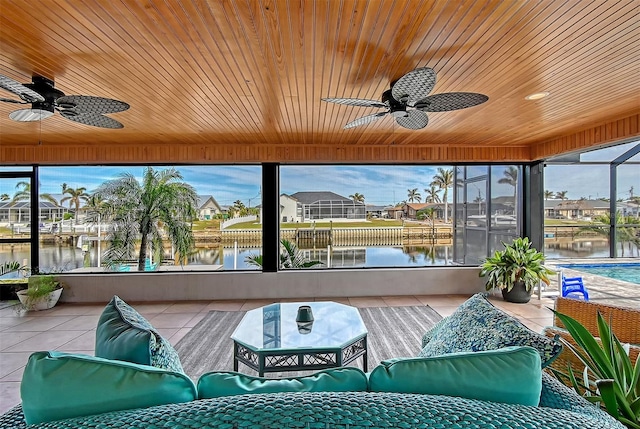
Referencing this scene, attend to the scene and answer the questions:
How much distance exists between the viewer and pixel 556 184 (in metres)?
6.00

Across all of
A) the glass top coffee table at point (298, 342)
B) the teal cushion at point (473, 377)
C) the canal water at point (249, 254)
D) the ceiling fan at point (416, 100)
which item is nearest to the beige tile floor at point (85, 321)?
the canal water at point (249, 254)

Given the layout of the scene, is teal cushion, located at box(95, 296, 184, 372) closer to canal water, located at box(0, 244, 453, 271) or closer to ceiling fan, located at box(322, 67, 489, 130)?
ceiling fan, located at box(322, 67, 489, 130)

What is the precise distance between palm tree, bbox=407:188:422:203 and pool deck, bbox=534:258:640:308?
8.12ft

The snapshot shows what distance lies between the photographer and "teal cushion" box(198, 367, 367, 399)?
966 millimetres

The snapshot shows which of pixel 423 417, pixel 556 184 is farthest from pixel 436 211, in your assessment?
pixel 423 417

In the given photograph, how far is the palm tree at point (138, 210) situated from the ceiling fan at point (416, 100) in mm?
3914

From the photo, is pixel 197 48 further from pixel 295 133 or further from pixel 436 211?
pixel 436 211

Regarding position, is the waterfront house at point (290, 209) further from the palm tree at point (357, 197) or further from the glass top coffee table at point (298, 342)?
the glass top coffee table at point (298, 342)

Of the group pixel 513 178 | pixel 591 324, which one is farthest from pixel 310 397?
pixel 513 178

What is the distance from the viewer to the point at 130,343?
3.98ft

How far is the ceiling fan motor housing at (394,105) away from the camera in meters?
2.75

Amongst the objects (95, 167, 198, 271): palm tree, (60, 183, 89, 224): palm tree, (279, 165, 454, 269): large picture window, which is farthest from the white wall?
(60, 183, 89, 224): palm tree

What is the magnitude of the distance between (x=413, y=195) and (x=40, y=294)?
20.1ft

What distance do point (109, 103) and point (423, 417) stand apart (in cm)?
298
